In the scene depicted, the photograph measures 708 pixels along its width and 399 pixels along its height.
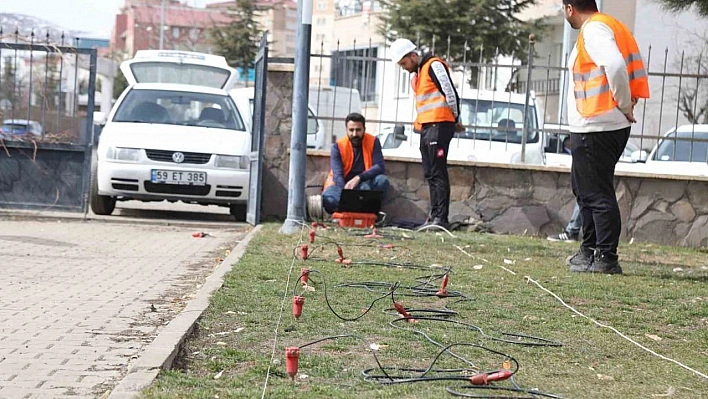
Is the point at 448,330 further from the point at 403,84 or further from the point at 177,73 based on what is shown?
the point at 177,73

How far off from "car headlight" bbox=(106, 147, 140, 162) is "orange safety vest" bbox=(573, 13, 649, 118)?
6.12m

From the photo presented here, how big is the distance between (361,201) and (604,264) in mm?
4384

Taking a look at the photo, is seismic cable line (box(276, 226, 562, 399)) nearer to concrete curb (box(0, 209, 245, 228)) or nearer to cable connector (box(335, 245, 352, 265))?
cable connector (box(335, 245, 352, 265))

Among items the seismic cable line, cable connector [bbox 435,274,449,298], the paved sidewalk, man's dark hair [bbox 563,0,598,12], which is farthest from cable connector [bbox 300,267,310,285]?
man's dark hair [bbox 563,0,598,12]

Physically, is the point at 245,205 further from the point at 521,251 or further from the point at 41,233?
the point at 521,251

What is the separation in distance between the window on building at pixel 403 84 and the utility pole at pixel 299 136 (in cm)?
294

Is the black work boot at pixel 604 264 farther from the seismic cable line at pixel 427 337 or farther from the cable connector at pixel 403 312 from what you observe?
the cable connector at pixel 403 312

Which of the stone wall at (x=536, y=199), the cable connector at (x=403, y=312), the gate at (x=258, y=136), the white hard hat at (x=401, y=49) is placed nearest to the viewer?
the cable connector at (x=403, y=312)

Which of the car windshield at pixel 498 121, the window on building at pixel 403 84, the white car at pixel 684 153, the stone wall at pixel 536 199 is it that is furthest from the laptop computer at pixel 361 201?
the white car at pixel 684 153

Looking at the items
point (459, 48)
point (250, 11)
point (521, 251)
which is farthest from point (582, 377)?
point (250, 11)

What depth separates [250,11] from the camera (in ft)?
169

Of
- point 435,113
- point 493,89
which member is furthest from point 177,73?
point 435,113

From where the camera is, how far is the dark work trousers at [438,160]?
39.3 ft

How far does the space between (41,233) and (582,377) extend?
7589 millimetres
